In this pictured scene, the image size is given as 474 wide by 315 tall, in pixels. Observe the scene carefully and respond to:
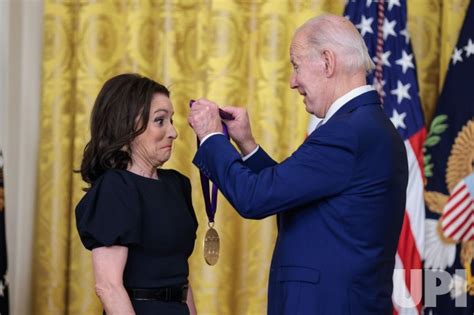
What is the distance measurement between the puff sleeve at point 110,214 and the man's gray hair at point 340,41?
769 mm

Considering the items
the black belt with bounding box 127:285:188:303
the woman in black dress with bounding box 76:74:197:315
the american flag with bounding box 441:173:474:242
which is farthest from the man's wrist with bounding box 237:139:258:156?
the american flag with bounding box 441:173:474:242

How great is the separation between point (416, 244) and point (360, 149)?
1956 mm

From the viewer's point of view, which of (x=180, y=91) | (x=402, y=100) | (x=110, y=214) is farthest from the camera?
(x=180, y=91)

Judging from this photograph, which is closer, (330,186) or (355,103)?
(330,186)

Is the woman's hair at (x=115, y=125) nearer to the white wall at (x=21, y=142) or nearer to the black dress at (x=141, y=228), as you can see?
the black dress at (x=141, y=228)

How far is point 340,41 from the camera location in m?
2.60

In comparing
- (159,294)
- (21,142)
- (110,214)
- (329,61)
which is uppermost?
(329,61)

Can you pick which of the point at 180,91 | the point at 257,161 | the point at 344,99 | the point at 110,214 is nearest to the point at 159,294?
the point at 110,214

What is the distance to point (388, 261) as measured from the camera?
2.63m

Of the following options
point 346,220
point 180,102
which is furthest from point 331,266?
point 180,102

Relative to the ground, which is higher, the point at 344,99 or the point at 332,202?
the point at 344,99

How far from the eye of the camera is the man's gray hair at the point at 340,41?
2.60 m

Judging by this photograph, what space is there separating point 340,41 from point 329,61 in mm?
70

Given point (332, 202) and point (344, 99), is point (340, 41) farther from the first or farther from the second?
point (332, 202)
